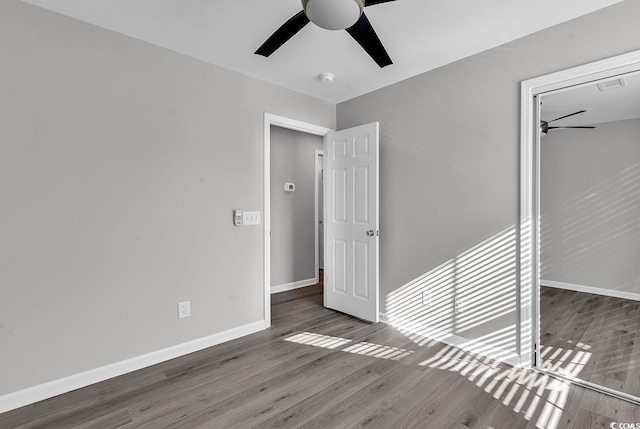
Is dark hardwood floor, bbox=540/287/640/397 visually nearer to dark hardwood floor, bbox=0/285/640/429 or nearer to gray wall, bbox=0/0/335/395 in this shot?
dark hardwood floor, bbox=0/285/640/429

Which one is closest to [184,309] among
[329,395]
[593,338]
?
[329,395]

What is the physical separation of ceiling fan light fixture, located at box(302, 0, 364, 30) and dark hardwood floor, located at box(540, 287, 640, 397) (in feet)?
9.18

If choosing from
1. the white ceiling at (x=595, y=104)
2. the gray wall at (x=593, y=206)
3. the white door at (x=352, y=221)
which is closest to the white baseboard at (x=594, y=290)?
the gray wall at (x=593, y=206)

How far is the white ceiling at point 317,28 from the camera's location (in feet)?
6.47

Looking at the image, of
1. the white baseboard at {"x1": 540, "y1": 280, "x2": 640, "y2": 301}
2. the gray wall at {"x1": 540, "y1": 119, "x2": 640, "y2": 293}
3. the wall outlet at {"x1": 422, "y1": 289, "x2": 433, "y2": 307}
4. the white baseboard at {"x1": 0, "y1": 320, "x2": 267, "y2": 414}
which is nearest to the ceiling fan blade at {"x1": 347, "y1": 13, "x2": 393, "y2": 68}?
the wall outlet at {"x1": 422, "y1": 289, "x2": 433, "y2": 307}

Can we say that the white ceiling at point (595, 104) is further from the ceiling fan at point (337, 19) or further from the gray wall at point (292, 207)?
the gray wall at point (292, 207)

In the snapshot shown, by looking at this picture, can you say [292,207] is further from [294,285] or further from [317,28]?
[317,28]

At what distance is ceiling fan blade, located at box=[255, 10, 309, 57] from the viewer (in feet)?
5.47

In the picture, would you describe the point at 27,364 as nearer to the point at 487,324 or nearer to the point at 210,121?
the point at 210,121

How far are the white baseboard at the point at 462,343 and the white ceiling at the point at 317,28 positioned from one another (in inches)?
96.7

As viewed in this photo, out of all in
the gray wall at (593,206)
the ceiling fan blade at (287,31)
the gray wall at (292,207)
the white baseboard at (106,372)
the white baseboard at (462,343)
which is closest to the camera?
the ceiling fan blade at (287,31)

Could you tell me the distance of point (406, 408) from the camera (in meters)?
1.88

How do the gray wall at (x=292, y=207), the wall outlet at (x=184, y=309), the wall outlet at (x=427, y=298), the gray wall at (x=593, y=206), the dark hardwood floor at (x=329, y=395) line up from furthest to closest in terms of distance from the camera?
the gray wall at (x=292, y=207), the gray wall at (x=593, y=206), the wall outlet at (x=427, y=298), the wall outlet at (x=184, y=309), the dark hardwood floor at (x=329, y=395)

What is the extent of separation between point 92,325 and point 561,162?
5758 mm
